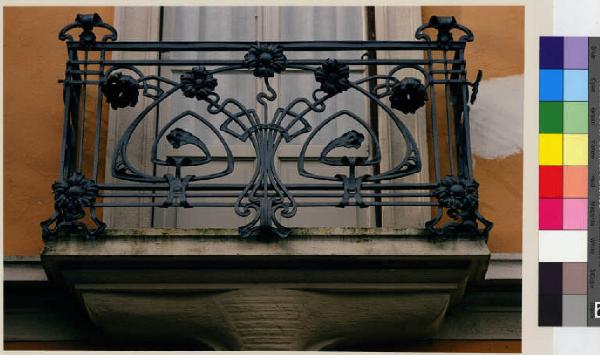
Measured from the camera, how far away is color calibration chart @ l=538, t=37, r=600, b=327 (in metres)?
8.85

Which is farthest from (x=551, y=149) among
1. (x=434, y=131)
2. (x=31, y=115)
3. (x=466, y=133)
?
(x=31, y=115)

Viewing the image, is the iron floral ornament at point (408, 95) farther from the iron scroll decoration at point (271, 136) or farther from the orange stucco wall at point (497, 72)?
the orange stucco wall at point (497, 72)

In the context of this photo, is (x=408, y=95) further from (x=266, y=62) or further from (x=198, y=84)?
(x=198, y=84)

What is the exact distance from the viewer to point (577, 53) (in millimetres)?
9172

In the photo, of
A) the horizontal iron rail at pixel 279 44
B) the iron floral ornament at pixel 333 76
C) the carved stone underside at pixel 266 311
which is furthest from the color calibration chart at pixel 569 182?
the iron floral ornament at pixel 333 76

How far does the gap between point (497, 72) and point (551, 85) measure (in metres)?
0.54

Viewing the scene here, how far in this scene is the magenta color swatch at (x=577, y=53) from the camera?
9156 mm

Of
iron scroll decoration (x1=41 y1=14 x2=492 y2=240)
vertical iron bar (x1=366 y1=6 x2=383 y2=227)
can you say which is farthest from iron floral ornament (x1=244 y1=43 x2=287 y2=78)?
vertical iron bar (x1=366 y1=6 x2=383 y2=227)

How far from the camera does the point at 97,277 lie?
8.58 m

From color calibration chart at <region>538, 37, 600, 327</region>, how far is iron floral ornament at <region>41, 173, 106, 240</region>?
2333mm

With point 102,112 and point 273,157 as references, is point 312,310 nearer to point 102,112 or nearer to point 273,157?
point 273,157

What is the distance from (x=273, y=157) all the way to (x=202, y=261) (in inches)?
28.1

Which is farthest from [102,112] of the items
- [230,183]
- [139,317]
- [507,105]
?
[507,105]

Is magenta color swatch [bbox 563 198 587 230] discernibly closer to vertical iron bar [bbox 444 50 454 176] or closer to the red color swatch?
the red color swatch
